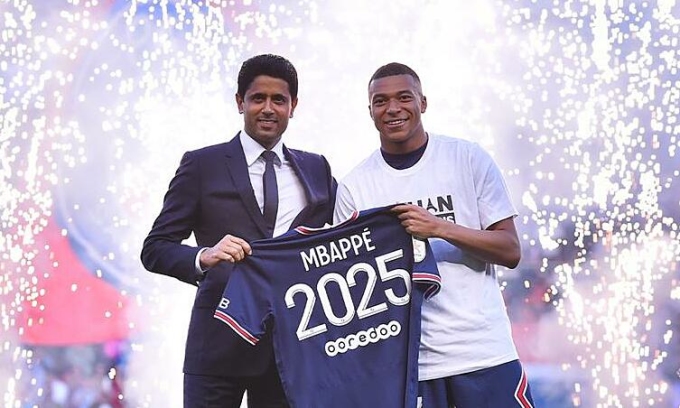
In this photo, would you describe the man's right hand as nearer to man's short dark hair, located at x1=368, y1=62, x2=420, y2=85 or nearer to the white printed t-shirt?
the white printed t-shirt

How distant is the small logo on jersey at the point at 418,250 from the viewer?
140cm

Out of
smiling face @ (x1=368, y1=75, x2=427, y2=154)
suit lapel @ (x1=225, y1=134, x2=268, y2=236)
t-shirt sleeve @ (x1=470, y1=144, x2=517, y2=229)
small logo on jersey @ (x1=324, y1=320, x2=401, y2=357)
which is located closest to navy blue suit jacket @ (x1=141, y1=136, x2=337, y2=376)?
suit lapel @ (x1=225, y1=134, x2=268, y2=236)

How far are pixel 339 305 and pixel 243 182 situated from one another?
298 mm

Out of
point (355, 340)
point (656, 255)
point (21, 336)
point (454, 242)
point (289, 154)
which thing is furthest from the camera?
point (656, 255)

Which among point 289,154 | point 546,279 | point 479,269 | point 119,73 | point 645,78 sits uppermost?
point 119,73

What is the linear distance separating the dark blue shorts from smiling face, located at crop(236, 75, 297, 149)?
565mm

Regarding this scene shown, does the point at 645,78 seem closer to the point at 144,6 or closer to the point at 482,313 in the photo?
the point at 144,6

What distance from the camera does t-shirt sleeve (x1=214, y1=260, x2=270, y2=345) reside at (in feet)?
4.48

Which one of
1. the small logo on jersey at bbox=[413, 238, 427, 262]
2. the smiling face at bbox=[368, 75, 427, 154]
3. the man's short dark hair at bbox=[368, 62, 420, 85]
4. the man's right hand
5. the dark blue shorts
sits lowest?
the dark blue shorts

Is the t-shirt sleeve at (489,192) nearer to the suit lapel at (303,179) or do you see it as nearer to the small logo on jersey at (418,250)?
the small logo on jersey at (418,250)

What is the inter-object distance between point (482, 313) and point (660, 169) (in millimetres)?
3311

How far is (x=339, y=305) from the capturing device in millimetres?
1463

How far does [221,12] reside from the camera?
4434 millimetres

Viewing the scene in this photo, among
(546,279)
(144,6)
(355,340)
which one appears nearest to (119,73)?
(144,6)
